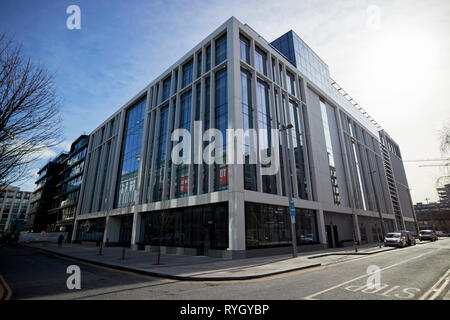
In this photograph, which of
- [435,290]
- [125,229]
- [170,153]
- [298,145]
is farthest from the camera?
[125,229]

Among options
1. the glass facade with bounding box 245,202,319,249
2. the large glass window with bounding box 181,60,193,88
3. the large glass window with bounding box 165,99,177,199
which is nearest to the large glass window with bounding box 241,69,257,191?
the glass facade with bounding box 245,202,319,249

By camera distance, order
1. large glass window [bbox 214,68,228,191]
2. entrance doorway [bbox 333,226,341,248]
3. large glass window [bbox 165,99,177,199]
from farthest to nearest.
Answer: entrance doorway [bbox 333,226,341,248]
large glass window [bbox 165,99,177,199]
large glass window [bbox 214,68,228,191]

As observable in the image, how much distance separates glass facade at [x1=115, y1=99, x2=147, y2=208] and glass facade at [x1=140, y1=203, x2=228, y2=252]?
7.97 m

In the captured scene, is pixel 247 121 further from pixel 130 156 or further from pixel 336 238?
pixel 130 156

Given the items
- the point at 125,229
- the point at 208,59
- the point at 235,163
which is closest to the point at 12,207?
the point at 125,229

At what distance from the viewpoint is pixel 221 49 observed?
24.1 metres

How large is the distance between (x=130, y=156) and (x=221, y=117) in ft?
68.7

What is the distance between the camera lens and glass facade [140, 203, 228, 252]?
1852 cm

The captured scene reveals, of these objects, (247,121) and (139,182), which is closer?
(247,121)

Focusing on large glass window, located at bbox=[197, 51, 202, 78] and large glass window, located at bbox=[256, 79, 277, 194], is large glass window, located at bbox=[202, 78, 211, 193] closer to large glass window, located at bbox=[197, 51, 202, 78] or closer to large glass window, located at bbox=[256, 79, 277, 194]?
large glass window, located at bbox=[197, 51, 202, 78]

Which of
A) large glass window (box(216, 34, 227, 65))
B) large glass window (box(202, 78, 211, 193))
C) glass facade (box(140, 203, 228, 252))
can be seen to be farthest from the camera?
large glass window (box(216, 34, 227, 65))

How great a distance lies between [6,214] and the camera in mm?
112750

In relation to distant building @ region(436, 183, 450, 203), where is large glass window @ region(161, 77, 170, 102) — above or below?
above
